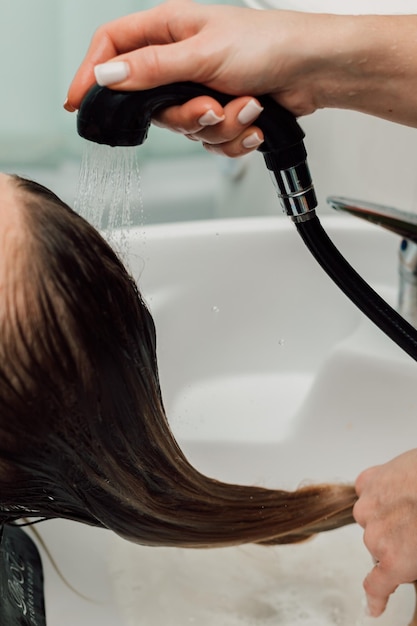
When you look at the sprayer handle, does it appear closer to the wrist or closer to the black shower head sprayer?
the black shower head sprayer

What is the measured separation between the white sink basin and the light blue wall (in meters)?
0.51

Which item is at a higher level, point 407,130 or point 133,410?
point 407,130

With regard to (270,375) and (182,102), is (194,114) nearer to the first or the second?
(182,102)

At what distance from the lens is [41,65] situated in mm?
1386

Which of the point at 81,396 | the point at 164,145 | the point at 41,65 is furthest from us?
the point at 164,145

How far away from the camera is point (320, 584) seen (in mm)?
912

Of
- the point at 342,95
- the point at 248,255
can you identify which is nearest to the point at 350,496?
the point at 248,255

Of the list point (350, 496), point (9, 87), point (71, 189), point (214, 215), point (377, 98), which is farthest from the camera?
point (214, 215)

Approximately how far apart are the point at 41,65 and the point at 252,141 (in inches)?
33.4

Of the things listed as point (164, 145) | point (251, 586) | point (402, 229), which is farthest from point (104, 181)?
point (164, 145)

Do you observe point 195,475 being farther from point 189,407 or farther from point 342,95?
point 342,95

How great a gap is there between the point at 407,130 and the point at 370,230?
0.14 m

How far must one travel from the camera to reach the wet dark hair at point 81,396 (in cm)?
55

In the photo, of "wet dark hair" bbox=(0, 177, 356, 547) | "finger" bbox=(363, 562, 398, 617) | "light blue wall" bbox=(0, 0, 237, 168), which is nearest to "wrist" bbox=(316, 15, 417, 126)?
"wet dark hair" bbox=(0, 177, 356, 547)
